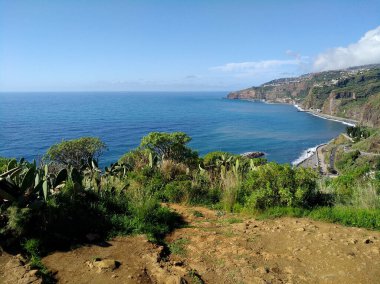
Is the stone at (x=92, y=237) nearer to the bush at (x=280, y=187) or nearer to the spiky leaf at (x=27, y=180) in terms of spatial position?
the spiky leaf at (x=27, y=180)

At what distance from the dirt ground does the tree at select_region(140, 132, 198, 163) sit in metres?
10.5

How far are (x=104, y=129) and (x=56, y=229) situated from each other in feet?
298

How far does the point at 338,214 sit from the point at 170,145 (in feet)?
38.4

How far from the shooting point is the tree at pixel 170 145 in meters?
17.0

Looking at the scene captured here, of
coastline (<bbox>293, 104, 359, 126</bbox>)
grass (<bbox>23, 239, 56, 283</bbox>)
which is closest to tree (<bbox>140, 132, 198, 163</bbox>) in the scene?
grass (<bbox>23, 239, 56, 283</bbox>)

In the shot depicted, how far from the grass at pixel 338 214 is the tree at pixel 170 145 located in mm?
9395

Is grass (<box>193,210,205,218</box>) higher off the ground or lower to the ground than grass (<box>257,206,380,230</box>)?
lower

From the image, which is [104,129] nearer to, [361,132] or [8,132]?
[8,132]

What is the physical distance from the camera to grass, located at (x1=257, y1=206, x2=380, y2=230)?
6707mm

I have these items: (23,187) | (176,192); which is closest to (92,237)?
(23,187)

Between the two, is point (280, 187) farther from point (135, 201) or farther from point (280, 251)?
point (135, 201)

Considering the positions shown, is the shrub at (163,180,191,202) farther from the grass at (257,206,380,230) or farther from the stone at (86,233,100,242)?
the stone at (86,233,100,242)

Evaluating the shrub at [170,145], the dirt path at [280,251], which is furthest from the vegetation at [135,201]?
the shrub at [170,145]

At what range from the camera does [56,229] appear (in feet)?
18.0
